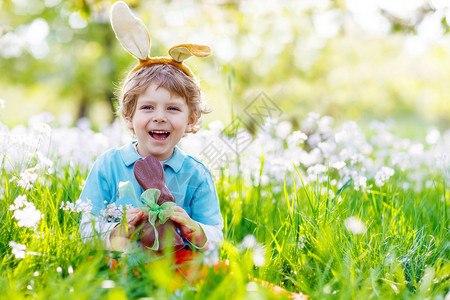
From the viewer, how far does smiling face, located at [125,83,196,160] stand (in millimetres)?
2570

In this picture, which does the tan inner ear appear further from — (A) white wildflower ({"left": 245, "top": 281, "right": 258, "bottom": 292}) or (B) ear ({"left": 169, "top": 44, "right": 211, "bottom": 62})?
(A) white wildflower ({"left": 245, "top": 281, "right": 258, "bottom": 292})

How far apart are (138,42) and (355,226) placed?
5.38ft

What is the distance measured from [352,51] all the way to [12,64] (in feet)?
42.4

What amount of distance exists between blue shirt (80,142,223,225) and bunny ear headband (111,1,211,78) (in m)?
0.54

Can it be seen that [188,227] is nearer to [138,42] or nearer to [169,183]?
[169,183]

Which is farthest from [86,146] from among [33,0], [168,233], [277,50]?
[33,0]

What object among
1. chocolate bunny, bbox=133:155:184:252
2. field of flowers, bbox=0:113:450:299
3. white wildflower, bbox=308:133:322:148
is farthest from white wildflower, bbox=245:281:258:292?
white wildflower, bbox=308:133:322:148

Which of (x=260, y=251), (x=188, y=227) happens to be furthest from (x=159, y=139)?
(x=260, y=251)

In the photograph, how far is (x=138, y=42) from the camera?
2672mm

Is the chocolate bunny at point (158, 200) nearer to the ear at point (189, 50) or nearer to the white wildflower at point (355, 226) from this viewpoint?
the ear at point (189, 50)

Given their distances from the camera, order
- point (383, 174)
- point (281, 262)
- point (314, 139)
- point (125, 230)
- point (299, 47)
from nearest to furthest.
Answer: point (125, 230), point (281, 262), point (383, 174), point (314, 139), point (299, 47)

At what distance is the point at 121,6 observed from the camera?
2537mm

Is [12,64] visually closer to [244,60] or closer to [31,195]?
[244,60]

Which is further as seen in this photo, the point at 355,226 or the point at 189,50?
the point at 189,50
